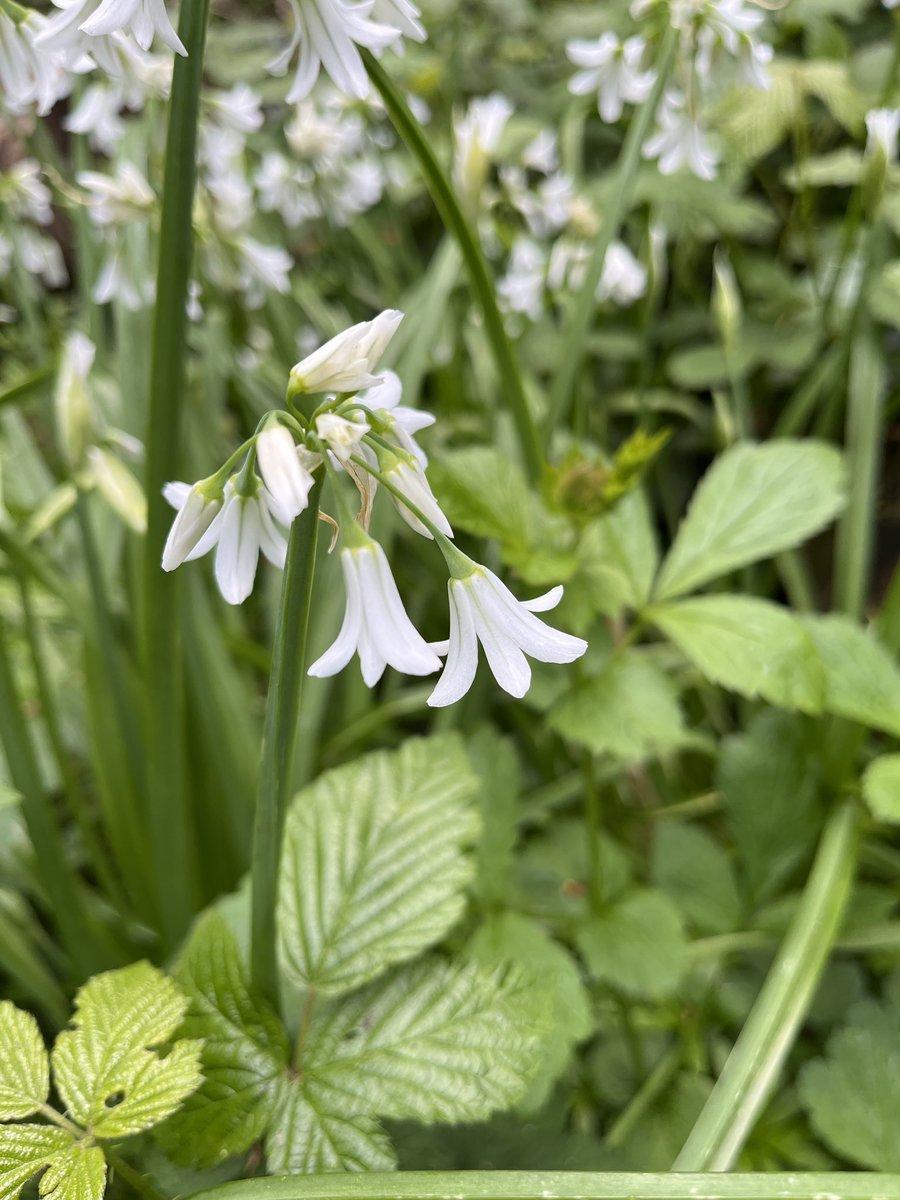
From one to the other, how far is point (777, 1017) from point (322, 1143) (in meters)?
0.54

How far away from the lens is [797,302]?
79.8 inches

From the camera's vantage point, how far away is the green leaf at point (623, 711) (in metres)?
1.03

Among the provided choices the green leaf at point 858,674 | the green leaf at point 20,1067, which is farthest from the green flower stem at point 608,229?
the green leaf at point 20,1067

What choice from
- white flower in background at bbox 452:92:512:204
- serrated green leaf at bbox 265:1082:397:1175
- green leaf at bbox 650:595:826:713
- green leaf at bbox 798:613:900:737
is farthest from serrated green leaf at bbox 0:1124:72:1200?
white flower in background at bbox 452:92:512:204

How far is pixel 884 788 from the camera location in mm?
1015

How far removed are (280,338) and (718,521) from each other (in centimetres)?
99

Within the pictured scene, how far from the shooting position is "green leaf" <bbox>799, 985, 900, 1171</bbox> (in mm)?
992

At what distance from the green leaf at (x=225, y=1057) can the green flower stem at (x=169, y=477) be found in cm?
28

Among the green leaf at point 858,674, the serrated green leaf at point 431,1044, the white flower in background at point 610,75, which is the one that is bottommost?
the green leaf at point 858,674

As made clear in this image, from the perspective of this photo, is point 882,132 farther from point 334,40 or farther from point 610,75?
point 334,40

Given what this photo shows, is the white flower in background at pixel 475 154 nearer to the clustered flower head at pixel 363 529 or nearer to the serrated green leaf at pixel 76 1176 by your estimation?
the clustered flower head at pixel 363 529

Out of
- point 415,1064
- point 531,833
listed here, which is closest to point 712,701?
point 531,833

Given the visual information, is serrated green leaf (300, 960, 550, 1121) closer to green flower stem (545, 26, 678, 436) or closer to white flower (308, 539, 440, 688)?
white flower (308, 539, 440, 688)

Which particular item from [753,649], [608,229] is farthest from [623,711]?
[608,229]
